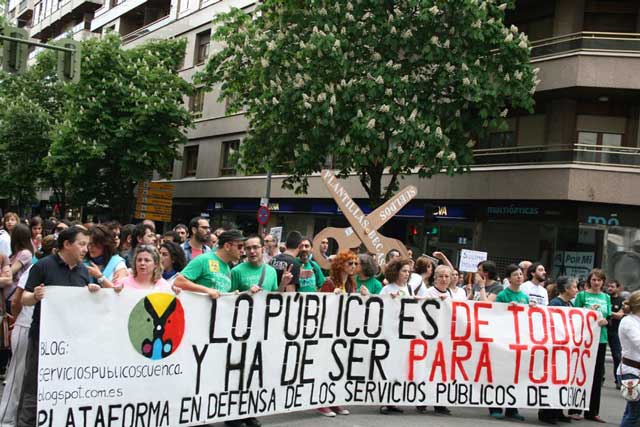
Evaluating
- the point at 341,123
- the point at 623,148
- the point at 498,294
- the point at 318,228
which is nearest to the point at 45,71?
the point at 318,228

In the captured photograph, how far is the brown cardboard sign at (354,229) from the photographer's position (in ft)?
34.8

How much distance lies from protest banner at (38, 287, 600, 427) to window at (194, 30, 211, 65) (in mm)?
29552

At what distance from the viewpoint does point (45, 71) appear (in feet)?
126

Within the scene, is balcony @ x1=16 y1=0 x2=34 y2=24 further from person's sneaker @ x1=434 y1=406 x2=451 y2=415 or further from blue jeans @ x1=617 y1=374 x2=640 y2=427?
blue jeans @ x1=617 y1=374 x2=640 y2=427

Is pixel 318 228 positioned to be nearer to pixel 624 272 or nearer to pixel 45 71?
pixel 624 272

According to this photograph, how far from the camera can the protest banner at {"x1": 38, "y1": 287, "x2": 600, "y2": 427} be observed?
5875mm

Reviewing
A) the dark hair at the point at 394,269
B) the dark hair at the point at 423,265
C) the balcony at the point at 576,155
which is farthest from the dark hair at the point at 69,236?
the balcony at the point at 576,155

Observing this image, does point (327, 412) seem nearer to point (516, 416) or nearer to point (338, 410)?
point (338, 410)

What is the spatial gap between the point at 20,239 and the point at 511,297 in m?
5.24

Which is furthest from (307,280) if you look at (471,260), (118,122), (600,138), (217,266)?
(118,122)

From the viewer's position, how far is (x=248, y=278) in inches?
284

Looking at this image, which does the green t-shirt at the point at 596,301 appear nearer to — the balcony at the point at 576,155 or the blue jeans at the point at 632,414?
the blue jeans at the point at 632,414

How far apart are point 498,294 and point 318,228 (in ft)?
69.6

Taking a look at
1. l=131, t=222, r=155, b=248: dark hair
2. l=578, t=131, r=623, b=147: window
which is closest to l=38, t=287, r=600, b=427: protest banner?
l=131, t=222, r=155, b=248: dark hair
